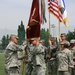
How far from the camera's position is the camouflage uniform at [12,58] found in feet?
47.1

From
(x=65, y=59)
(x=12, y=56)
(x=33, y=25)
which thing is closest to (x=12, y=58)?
(x=12, y=56)

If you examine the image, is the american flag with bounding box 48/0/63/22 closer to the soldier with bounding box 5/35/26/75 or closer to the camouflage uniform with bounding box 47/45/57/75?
the camouflage uniform with bounding box 47/45/57/75

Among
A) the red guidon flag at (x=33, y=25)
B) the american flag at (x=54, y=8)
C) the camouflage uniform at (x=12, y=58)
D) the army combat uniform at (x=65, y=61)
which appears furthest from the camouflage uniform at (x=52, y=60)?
the camouflage uniform at (x=12, y=58)

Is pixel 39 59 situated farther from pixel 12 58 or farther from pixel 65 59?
pixel 12 58

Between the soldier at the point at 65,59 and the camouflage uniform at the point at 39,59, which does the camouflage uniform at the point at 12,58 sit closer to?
the camouflage uniform at the point at 39,59

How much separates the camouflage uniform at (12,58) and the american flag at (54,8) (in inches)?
184

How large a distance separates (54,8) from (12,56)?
5.15 meters

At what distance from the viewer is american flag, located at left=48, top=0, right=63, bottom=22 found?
737 inches

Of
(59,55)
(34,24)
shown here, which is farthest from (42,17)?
(59,55)

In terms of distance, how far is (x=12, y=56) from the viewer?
47.4 ft

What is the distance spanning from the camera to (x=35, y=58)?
15031 millimetres

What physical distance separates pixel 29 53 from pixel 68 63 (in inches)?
70.3

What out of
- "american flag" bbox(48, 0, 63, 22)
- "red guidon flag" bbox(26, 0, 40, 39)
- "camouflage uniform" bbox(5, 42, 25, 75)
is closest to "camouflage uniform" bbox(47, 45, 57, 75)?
"american flag" bbox(48, 0, 63, 22)

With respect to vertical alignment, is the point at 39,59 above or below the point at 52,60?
above
